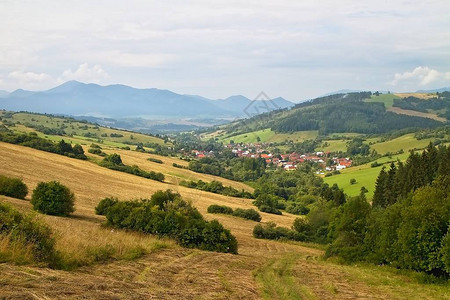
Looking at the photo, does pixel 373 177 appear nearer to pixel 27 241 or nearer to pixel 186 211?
pixel 186 211

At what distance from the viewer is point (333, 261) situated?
3912 centimetres

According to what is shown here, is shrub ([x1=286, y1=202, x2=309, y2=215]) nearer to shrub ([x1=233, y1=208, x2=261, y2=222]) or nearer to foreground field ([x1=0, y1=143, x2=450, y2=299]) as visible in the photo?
shrub ([x1=233, y1=208, x2=261, y2=222])

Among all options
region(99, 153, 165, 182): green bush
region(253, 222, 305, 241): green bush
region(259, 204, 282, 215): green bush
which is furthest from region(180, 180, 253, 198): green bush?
region(253, 222, 305, 241): green bush

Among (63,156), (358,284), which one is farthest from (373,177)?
(358,284)

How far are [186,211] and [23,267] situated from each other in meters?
26.7

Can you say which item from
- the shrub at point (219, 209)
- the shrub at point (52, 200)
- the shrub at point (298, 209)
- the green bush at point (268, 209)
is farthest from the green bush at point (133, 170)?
the shrub at point (52, 200)

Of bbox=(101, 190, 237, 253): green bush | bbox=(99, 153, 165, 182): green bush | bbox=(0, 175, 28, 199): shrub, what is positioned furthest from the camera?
bbox=(99, 153, 165, 182): green bush

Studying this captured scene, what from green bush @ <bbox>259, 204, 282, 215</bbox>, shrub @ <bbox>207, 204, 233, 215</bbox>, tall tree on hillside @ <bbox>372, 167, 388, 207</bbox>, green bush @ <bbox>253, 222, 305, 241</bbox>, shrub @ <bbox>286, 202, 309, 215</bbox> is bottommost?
shrub @ <bbox>286, 202, 309, 215</bbox>

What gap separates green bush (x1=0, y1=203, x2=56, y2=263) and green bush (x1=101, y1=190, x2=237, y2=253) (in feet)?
58.3

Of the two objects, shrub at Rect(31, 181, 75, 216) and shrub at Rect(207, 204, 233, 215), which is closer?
shrub at Rect(31, 181, 75, 216)

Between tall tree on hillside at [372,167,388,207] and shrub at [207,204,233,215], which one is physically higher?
tall tree on hillside at [372,167,388,207]

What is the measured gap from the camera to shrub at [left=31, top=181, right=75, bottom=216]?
141ft

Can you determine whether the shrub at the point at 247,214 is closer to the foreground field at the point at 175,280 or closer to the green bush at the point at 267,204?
the green bush at the point at 267,204

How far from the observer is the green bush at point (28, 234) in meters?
14.2
